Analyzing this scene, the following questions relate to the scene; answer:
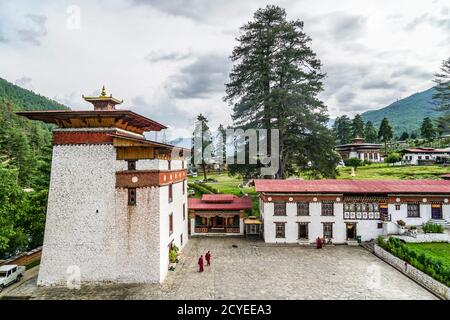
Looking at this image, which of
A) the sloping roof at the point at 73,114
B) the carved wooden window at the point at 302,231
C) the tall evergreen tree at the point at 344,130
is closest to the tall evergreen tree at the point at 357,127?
the tall evergreen tree at the point at 344,130

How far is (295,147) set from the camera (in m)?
32.1

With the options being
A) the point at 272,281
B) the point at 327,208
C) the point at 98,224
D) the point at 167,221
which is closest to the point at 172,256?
the point at 167,221

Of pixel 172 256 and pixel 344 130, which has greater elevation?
pixel 344 130

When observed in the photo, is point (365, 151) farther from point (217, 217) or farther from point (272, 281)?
point (272, 281)

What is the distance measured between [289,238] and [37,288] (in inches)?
711

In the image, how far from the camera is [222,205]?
28719 mm

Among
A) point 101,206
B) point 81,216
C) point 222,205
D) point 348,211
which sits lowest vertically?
point 348,211

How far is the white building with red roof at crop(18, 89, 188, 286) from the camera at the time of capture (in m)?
17.2

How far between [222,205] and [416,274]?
16.1 metres

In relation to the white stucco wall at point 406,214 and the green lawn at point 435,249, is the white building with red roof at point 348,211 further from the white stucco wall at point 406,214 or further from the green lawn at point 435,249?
the green lawn at point 435,249

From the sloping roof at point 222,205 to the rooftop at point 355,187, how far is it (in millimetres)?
2834

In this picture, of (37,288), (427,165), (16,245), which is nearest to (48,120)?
(37,288)

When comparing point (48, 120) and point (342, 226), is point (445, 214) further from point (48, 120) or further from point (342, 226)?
point (48, 120)

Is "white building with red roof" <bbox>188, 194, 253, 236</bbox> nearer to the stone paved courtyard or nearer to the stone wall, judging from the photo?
the stone paved courtyard
